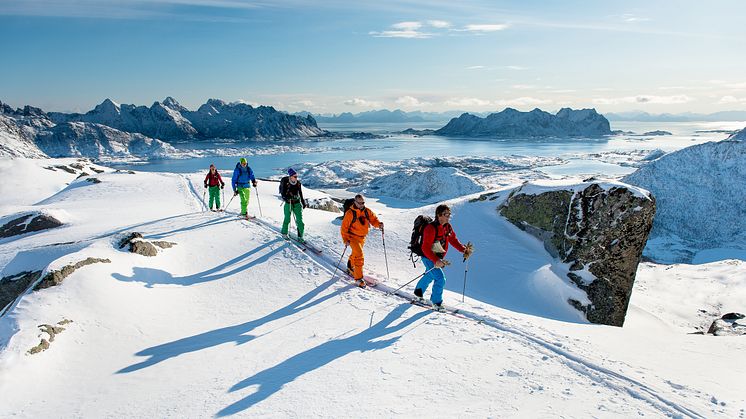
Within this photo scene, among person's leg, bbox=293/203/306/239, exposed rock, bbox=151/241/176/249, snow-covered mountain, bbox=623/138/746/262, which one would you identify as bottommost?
snow-covered mountain, bbox=623/138/746/262

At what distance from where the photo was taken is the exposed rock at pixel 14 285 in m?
10.8

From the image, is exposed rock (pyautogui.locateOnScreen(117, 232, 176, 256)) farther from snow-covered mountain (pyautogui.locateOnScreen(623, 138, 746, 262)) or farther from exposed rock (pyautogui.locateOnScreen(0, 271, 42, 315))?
snow-covered mountain (pyautogui.locateOnScreen(623, 138, 746, 262))

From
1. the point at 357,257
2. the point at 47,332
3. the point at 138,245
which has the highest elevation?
the point at 138,245

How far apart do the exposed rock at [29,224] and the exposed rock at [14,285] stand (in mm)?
10239

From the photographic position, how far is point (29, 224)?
1984cm

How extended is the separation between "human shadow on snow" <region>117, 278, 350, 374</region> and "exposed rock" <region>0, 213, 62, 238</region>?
1691 centimetres

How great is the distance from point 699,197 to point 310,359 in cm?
7524

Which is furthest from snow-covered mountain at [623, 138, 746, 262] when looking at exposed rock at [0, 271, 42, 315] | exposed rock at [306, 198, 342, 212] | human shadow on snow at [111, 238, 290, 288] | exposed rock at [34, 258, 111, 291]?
exposed rock at [0, 271, 42, 315]

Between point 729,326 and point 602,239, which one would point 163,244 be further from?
point 729,326

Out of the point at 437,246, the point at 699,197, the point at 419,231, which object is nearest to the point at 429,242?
the point at 437,246

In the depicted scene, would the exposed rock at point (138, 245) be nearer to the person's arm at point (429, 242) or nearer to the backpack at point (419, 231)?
the backpack at point (419, 231)

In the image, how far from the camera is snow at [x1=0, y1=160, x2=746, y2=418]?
5.83 m

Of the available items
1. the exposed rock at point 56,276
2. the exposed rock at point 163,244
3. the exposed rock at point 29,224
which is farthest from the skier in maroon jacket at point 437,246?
the exposed rock at point 29,224

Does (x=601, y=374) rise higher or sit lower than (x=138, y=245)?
lower
